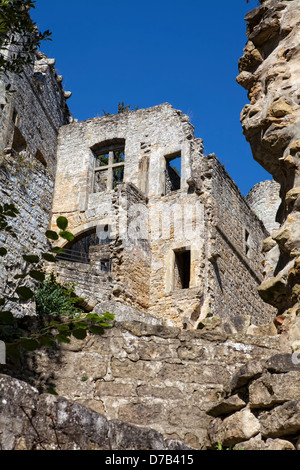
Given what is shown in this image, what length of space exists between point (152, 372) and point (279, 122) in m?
2.61

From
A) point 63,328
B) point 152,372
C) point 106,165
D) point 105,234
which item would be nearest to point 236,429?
point 152,372

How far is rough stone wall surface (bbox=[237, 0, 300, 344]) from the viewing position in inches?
223

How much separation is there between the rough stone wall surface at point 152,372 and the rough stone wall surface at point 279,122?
1.74ft

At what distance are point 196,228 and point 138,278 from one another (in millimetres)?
2263

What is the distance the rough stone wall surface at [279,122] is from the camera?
18.6ft

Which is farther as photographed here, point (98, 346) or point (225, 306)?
point (225, 306)

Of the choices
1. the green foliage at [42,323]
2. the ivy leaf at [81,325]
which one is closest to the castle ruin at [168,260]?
the green foliage at [42,323]

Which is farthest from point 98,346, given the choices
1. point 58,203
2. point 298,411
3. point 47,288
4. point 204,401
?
point 58,203

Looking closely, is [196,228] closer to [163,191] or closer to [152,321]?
[163,191]

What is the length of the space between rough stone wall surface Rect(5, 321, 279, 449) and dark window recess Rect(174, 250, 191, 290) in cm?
1332

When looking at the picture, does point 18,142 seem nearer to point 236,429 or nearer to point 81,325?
point 81,325

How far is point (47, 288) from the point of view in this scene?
14539mm

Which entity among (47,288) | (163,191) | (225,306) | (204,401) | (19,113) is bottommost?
(204,401)

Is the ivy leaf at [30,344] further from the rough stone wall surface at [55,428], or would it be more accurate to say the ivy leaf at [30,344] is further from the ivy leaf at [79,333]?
the rough stone wall surface at [55,428]
